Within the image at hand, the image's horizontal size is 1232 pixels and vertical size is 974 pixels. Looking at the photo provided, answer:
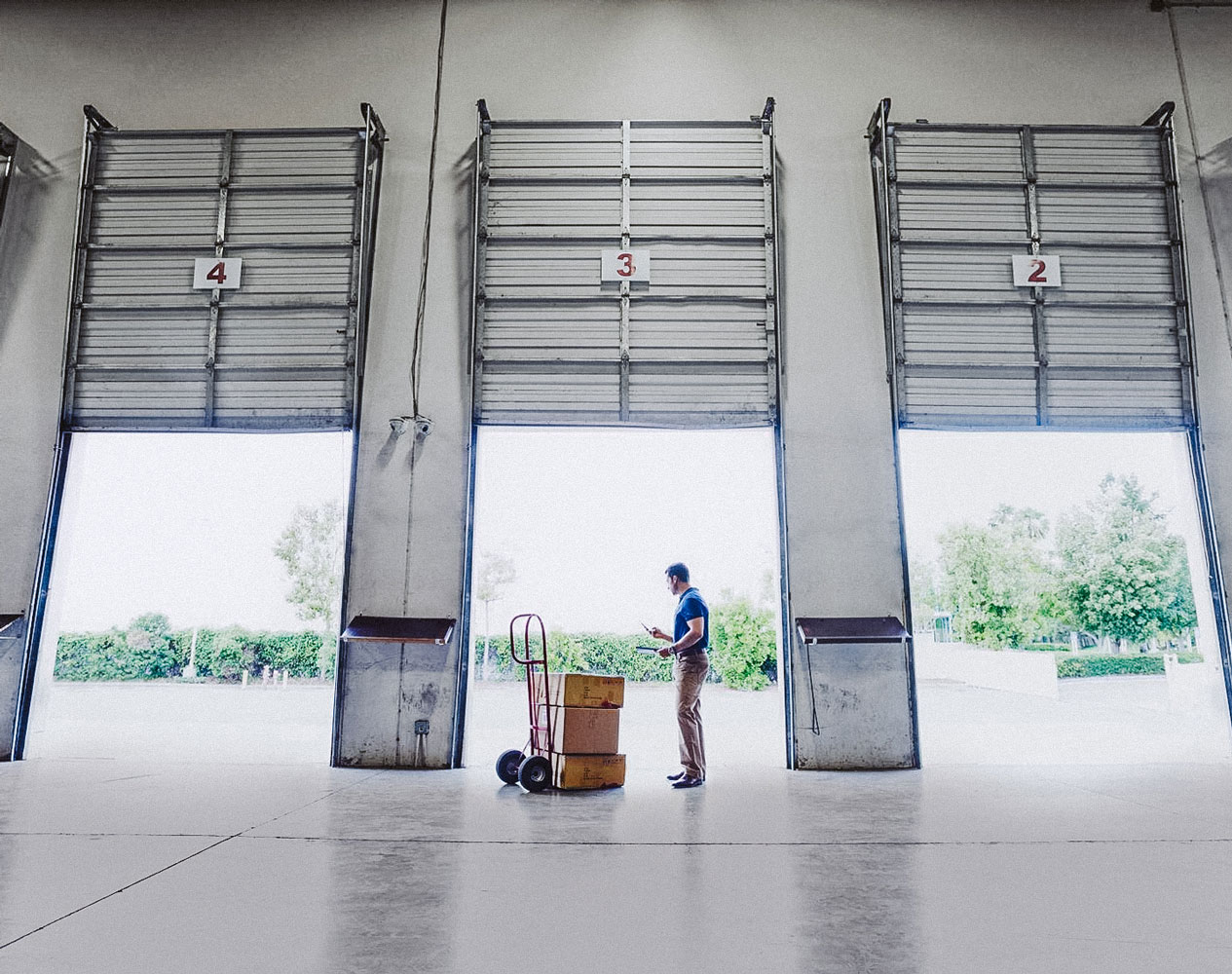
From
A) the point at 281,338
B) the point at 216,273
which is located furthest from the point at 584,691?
the point at 216,273

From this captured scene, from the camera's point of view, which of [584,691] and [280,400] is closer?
[584,691]

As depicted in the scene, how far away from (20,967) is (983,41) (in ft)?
39.0

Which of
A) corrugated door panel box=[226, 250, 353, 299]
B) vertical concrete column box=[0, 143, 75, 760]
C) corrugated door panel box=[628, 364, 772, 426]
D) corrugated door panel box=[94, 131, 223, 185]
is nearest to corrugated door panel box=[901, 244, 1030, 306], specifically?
corrugated door panel box=[628, 364, 772, 426]

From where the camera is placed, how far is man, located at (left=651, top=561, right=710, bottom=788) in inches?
267

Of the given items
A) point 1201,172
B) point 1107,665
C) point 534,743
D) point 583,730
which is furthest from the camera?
point 1107,665

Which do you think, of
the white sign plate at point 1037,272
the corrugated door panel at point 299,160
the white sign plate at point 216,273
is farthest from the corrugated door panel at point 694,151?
the white sign plate at point 216,273

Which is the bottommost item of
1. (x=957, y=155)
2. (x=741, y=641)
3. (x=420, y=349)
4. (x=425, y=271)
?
(x=741, y=641)

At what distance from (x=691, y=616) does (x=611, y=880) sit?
3.32m

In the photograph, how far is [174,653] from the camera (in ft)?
65.5

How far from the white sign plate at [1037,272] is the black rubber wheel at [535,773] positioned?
7321 millimetres

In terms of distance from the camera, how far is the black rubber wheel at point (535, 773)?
6270 mm

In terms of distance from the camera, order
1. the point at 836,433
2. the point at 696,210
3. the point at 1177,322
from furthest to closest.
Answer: the point at 696,210 < the point at 1177,322 < the point at 836,433

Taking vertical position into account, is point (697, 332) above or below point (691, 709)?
above

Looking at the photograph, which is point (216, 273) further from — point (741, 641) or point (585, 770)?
point (741, 641)
